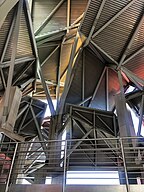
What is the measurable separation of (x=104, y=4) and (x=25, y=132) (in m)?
11.5

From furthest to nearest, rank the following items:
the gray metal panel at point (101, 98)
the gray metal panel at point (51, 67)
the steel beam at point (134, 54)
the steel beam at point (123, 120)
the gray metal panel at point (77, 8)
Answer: the gray metal panel at point (51, 67) → the gray metal panel at point (101, 98) → the gray metal panel at point (77, 8) → the steel beam at point (134, 54) → the steel beam at point (123, 120)

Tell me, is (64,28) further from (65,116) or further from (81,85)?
(65,116)

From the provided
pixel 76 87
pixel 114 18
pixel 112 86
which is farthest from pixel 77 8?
pixel 112 86

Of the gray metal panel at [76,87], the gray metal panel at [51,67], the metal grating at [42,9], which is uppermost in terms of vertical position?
the metal grating at [42,9]

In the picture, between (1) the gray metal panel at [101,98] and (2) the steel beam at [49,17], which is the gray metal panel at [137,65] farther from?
(2) the steel beam at [49,17]

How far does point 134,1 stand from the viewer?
30.8 ft

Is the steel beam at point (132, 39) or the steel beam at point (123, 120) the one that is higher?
the steel beam at point (132, 39)

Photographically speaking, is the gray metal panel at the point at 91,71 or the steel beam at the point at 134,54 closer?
the steel beam at the point at 134,54

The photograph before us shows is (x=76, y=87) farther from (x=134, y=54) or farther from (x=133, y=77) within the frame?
(x=134, y=54)

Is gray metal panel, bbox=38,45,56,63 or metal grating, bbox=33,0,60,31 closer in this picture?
metal grating, bbox=33,0,60,31

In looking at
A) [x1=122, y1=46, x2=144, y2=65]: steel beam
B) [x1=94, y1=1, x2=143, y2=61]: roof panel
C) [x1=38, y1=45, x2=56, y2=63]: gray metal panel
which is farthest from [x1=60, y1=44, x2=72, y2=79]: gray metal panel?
[x1=122, y1=46, x2=144, y2=65]: steel beam

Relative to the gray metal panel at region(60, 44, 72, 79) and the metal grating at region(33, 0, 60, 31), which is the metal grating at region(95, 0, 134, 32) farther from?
the gray metal panel at region(60, 44, 72, 79)

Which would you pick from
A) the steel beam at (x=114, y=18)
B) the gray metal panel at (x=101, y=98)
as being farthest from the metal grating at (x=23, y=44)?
the gray metal panel at (x=101, y=98)

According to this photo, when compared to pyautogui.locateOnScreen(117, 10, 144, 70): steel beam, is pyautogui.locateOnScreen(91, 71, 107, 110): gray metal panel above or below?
above
